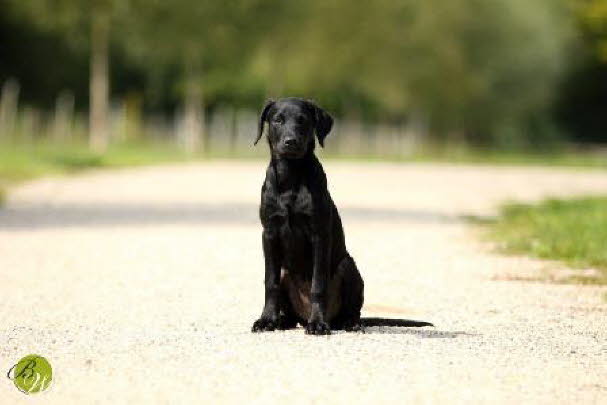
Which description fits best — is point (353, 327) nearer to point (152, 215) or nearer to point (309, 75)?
point (152, 215)

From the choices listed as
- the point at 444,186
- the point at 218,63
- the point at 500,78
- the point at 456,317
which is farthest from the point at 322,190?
the point at 500,78

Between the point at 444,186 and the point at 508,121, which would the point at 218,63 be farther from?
the point at 444,186

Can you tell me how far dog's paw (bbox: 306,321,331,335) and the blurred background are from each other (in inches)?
1191

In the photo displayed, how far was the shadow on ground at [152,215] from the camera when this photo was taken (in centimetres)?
1836

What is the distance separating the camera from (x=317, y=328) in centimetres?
806

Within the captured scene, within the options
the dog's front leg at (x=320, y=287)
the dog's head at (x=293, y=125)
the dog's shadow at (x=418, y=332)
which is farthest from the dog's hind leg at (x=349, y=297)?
the dog's head at (x=293, y=125)

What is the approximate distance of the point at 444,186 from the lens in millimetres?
29859

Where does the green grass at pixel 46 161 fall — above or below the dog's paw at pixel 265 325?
below

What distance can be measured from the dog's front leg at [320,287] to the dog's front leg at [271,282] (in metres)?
0.25

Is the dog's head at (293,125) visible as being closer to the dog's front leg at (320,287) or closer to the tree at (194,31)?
the dog's front leg at (320,287)

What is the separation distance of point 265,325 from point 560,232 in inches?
348

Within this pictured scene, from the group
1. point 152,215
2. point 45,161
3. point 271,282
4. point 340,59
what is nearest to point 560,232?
point 152,215

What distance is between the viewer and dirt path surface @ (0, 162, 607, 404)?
6.68 m

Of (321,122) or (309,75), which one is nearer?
(321,122)
